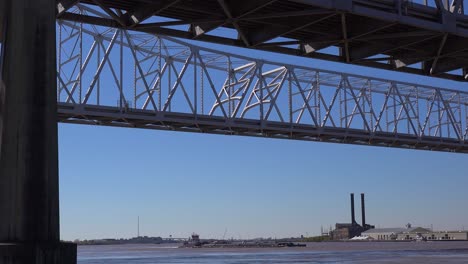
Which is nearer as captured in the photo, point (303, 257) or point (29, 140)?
point (29, 140)

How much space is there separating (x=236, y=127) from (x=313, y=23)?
51.1 m

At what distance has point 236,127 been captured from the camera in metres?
80.6

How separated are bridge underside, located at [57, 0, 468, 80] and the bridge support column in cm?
542

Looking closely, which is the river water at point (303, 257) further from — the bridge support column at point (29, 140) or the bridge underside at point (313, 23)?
the bridge support column at point (29, 140)

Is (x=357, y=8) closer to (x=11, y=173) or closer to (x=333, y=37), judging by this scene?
(x=333, y=37)

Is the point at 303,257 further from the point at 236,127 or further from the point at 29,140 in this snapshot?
the point at 29,140

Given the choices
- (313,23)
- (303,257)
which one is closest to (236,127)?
(303,257)

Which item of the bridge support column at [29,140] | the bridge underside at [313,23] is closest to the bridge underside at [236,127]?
the bridge underside at [313,23]

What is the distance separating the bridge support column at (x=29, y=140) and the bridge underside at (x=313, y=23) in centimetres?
542

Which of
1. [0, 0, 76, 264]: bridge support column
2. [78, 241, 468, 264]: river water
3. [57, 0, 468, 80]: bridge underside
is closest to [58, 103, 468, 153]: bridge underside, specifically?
[78, 241, 468, 264]: river water

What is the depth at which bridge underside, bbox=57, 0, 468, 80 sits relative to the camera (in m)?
28.3

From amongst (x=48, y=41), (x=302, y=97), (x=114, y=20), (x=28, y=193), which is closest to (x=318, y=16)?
(x=114, y=20)

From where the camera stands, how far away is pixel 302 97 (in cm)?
8969

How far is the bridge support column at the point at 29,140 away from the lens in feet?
69.1
